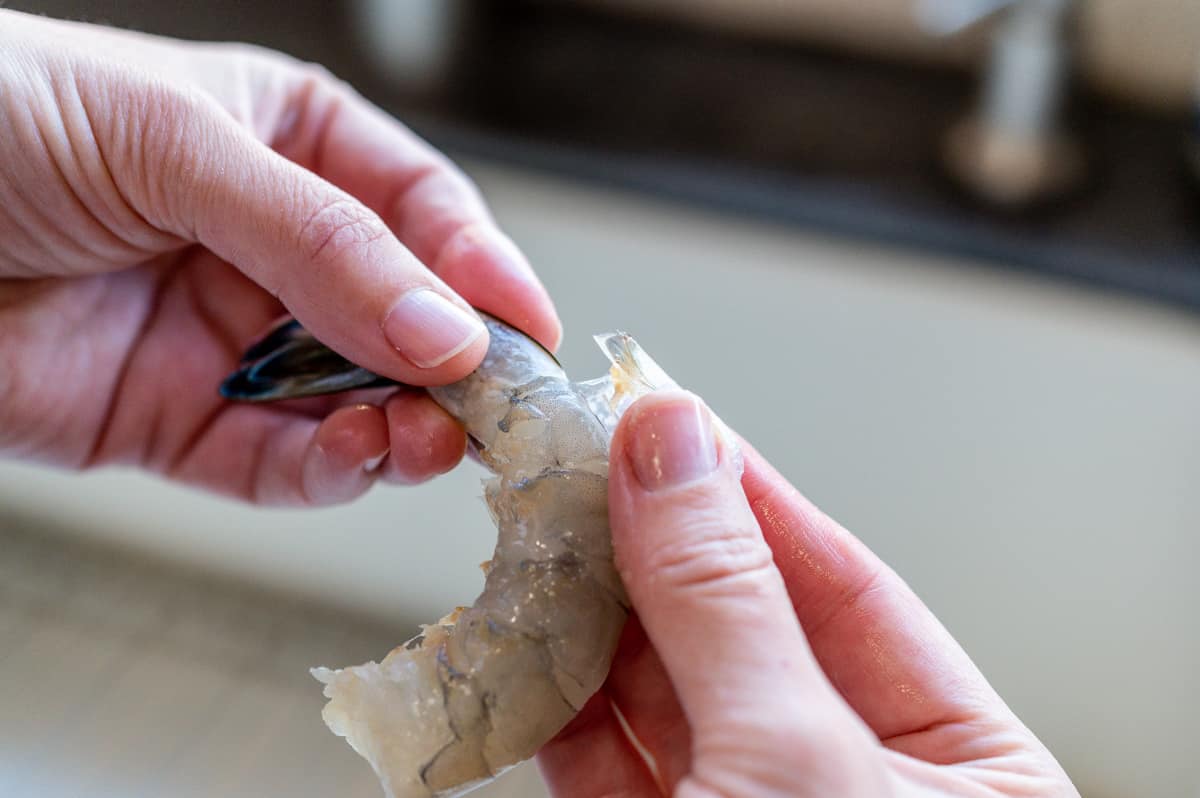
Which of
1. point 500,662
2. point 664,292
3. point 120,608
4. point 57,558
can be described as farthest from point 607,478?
point 57,558

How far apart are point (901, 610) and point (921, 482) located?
0.57 metres

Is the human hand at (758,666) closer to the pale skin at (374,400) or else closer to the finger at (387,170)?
the pale skin at (374,400)

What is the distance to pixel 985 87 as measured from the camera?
155cm

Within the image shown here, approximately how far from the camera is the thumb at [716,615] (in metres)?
0.60

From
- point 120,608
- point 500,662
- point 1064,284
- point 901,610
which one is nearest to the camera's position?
point 500,662

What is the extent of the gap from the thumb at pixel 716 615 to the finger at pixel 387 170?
37 cm

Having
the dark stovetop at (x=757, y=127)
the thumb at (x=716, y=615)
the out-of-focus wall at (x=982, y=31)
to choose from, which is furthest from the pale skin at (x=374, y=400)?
the out-of-focus wall at (x=982, y=31)

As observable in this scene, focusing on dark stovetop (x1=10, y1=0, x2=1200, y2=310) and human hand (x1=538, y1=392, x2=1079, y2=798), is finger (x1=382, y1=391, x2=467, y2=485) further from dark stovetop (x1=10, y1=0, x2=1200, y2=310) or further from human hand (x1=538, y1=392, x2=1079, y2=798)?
dark stovetop (x1=10, y1=0, x2=1200, y2=310)

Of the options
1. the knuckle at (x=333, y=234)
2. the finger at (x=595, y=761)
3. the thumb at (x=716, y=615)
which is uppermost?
the knuckle at (x=333, y=234)

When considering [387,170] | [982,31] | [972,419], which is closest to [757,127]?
[982,31]

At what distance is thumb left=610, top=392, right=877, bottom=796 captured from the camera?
1.96 feet

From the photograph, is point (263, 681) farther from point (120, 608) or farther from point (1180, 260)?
point (1180, 260)

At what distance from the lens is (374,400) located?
96 centimetres

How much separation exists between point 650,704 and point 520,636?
0.16 meters
